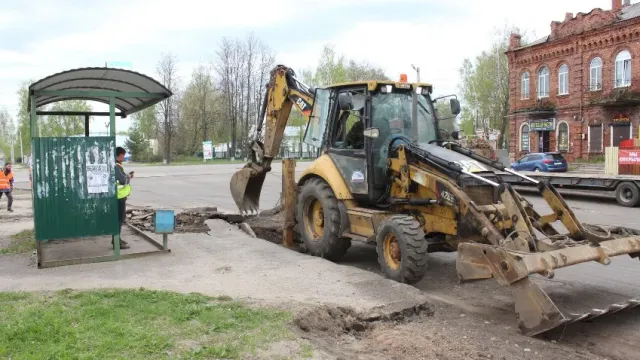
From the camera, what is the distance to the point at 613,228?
703 cm

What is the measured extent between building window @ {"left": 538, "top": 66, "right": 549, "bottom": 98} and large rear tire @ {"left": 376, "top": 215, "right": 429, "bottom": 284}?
114 ft

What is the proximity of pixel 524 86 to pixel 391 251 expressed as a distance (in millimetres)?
36605

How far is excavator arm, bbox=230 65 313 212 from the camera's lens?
10.3 metres

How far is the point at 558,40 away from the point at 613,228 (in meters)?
33.7

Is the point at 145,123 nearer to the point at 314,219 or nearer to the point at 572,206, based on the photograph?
the point at 572,206

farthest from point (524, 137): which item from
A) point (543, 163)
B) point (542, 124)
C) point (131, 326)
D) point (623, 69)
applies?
point (131, 326)

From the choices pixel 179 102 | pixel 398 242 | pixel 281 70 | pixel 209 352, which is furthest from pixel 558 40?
pixel 179 102

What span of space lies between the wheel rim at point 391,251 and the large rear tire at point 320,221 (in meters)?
1.22

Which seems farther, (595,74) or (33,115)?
(595,74)

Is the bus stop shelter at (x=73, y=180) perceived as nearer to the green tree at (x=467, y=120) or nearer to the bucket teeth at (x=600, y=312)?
the bucket teeth at (x=600, y=312)

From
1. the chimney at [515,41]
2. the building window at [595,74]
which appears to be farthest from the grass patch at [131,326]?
the chimney at [515,41]

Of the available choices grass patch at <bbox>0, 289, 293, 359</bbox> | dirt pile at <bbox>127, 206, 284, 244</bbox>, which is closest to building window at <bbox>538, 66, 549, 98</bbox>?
dirt pile at <bbox>127, 206, 284, 244</bbox>

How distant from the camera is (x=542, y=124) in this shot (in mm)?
38719

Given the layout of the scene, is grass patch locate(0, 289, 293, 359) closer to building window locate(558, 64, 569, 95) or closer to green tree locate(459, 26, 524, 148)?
building window locate(558, 64, 569, 95)
